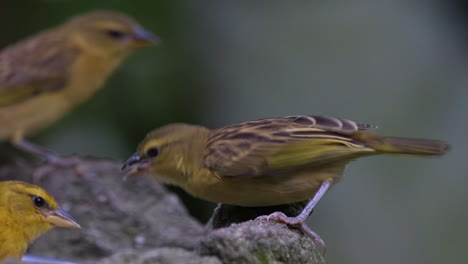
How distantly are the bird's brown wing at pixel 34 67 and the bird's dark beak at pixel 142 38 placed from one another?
1.61 feet

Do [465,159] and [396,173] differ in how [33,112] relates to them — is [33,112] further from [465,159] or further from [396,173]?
[465,159]

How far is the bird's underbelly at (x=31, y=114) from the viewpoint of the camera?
681 cm

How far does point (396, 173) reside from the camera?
6.85m

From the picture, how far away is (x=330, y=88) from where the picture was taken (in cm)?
759

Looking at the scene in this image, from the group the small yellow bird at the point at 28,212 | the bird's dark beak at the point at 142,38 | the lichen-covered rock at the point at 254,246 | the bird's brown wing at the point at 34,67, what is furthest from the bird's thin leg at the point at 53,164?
the lichen-covered rock at the point at 254,246

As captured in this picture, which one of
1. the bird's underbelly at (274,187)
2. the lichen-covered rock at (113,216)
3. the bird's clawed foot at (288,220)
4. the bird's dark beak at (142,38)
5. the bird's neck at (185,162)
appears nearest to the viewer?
the bird's clawed foot at (288,220)

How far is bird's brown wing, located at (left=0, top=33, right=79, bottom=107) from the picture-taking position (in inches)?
268

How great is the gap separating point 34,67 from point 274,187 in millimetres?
3397

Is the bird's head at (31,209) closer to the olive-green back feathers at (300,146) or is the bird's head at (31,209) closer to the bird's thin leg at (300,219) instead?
the olive-green back feathers at (300,146)

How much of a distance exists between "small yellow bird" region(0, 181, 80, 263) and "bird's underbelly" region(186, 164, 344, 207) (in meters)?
0.89

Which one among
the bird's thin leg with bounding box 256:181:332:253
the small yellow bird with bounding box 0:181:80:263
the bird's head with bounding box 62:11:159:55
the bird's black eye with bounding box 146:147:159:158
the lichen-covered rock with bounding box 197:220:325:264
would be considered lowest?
the small yellow bird with bounding box 0:181:80:263

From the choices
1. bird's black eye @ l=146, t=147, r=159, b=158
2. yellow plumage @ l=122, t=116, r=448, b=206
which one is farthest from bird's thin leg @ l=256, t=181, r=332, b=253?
bird's black eye @ l=146, t=147, r=159, b=158

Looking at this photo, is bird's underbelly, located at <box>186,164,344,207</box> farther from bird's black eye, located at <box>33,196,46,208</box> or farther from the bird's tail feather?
bird's black eye, located at <box>33,196,46,208</box>

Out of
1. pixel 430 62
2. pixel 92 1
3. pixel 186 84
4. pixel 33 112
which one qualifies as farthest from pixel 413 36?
pixel 33 112
